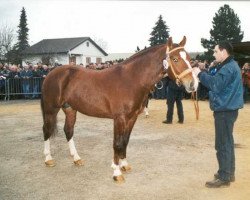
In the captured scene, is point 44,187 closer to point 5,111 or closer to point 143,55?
point 143,55

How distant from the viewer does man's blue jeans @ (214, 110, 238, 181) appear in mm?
5145

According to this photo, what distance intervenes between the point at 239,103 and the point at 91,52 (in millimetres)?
57623

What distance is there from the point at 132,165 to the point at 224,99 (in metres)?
2.32

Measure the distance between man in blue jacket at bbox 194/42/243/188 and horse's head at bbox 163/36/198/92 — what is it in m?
0.12

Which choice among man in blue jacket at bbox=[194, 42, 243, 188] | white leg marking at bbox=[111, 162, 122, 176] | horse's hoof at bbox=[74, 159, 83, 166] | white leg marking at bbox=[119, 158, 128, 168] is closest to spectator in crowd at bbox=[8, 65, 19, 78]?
horse's hoof at bbox=[74, 159, 83, 166]

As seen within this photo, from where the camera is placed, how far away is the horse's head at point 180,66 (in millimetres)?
5164

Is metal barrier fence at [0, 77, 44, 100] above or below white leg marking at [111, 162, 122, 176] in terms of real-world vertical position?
above

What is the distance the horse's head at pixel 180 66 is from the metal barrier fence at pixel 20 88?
15531 millimetres

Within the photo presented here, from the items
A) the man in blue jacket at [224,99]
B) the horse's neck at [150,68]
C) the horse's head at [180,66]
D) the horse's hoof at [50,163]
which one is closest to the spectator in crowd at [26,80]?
the horse's hoof at [50,163]

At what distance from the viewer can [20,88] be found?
66.3ft

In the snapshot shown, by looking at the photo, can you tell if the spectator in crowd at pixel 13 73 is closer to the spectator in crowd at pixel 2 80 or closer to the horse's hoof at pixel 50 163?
the spectator in crowd at pixel 2 80

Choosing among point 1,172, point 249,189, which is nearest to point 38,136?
point 1,172

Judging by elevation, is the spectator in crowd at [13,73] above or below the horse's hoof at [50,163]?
above

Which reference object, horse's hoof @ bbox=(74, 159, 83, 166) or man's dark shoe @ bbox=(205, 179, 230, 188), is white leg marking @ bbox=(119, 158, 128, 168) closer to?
horse's hoof @ bbox=(74, 159, 83, 166)
